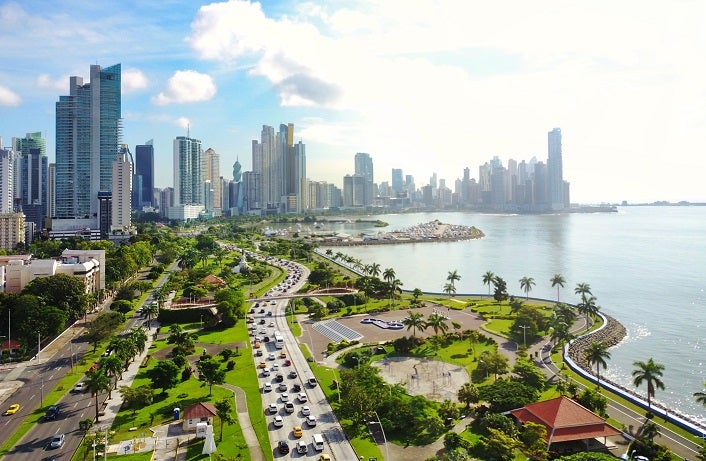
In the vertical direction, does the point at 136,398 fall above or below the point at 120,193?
below

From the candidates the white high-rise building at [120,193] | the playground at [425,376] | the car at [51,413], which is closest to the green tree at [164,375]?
the car at [51,413]

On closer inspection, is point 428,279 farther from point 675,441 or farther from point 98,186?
point 98,186

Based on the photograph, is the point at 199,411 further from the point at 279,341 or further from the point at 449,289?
the point at 449,289

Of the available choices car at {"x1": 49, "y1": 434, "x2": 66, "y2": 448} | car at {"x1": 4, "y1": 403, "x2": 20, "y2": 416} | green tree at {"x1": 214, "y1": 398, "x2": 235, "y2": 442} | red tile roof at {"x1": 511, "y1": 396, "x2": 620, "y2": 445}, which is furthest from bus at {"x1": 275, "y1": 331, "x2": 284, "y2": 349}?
red tile roof at {"x1": 511, "y1": 396, "x2": 620, "y2": 445}

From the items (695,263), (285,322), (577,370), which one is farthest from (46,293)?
(695,263)

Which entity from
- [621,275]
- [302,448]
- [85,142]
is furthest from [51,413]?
[85,142]

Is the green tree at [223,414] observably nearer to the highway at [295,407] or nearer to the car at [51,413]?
the highway at [295,407]

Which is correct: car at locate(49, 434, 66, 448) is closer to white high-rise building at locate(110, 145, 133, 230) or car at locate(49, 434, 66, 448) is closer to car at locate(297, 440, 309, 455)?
car at locate(297, 440, 309, 455)
